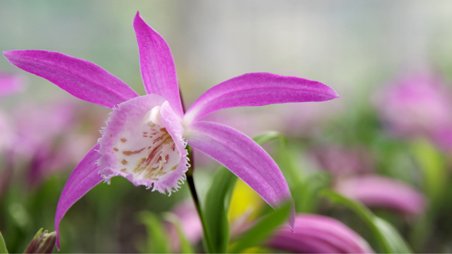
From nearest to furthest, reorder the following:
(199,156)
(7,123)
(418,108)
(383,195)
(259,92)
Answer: (259,92) < (7,123) < (383,195) < (418,108) < (199,156)

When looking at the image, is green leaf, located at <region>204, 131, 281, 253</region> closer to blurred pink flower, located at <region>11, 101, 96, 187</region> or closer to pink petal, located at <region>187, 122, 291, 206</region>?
pink petal, located at <region>187, 122, 291, 206</region>

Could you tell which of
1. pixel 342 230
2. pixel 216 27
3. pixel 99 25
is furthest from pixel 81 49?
pixel 342 230

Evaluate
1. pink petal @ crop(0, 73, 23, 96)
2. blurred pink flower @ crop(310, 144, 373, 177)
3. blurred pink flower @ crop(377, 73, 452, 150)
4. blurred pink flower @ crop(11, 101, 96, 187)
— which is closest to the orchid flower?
pink petal @ crop(0, 73, 23, 96)

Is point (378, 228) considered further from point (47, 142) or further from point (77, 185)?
point (47, 142)

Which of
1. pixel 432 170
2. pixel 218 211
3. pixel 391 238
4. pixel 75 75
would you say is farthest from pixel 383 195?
pixel 75 75

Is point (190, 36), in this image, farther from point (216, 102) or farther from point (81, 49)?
point (216, 102)

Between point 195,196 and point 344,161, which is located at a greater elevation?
point 195,196
